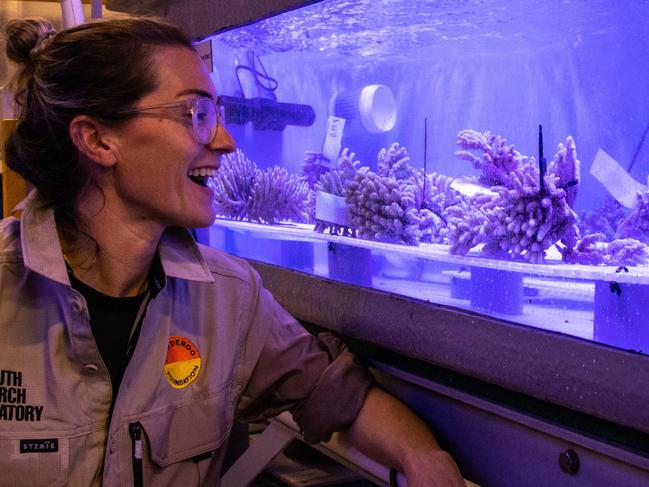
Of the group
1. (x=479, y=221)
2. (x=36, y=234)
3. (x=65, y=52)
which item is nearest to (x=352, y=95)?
(x=479, y=221)

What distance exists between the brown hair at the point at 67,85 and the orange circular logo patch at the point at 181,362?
264mm

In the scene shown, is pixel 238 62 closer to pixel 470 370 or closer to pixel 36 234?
pixel 36 234

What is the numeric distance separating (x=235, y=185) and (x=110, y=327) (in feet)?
2.83

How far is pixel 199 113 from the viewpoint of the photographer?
4.34 ft

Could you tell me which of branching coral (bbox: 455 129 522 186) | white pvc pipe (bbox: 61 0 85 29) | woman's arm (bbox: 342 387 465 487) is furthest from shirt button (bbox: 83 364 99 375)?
white pvc pipe (bbox: 61 0 85 29)

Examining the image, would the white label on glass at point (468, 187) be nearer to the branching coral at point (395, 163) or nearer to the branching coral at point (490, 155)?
the branching coral at point (490, 155)

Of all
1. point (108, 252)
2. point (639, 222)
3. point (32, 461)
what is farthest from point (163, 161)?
point (639, 222)

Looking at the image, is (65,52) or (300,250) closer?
(65,52)

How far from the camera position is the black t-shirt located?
1298 millimetres

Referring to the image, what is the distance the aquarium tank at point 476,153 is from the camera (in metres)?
1.03

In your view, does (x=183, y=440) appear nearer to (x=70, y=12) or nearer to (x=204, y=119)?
(x=204, y=119)

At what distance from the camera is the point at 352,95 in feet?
5.04

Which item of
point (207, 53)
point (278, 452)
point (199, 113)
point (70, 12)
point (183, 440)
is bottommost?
point (278, 452)

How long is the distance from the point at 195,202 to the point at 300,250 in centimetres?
50
